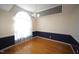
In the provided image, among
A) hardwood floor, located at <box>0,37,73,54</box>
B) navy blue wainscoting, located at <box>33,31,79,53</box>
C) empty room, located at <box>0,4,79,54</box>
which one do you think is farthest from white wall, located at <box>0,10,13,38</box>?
navy blue wainscoting, located at <box>33,31,79,53</box>

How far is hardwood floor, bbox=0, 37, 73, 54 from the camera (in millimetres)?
1245

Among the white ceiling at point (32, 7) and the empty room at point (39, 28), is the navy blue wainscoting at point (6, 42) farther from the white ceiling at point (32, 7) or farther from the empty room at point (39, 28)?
the white ceiling at point (32, 7)

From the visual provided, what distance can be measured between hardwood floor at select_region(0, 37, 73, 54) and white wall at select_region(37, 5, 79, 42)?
22 cm

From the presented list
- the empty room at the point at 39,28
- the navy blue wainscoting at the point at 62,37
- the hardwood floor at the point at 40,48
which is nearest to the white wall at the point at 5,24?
the empty room at the point at 39,28

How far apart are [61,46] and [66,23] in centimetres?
38

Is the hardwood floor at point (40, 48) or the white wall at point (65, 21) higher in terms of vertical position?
the white wall at point (65, 21)

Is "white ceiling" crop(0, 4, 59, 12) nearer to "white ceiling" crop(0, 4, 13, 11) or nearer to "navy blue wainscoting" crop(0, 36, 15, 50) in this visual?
"white ceiling" crop(0, 4, 13, 11)

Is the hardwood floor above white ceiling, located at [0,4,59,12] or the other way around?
the other way around

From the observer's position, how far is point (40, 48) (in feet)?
4.24

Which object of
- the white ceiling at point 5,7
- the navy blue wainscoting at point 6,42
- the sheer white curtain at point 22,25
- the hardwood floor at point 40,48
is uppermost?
the white ceiling at point 5,7

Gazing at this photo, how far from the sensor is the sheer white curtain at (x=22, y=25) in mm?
1267

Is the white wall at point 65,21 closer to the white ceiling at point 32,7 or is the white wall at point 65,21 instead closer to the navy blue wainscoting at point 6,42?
the white ceiling at point 32,7

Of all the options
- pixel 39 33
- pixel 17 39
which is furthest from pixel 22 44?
pixel 39 33

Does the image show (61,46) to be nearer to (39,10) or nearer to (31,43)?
(31,43)
